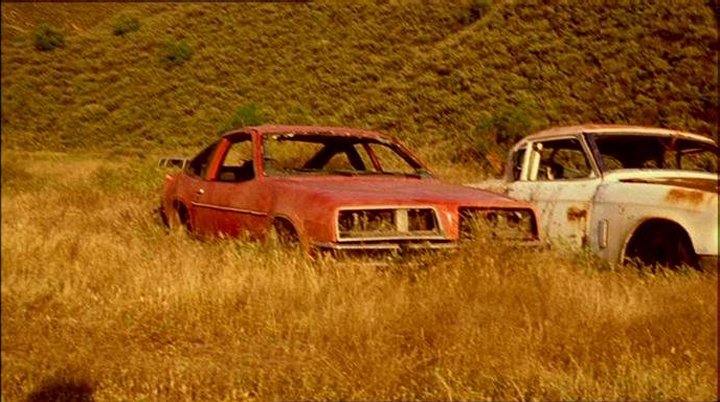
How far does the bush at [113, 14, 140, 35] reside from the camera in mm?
4645

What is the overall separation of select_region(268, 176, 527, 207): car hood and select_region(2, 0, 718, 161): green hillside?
23.6 inches

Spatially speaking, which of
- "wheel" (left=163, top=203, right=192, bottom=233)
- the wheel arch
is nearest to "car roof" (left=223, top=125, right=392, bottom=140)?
"wheel" (left=163, top=203, right=192, bottom=233)

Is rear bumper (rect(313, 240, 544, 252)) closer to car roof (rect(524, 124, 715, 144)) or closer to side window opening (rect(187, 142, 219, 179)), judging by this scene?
side window opening (rect(187, 142, 219, 179))

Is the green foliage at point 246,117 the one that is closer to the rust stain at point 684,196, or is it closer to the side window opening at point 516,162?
the side window opening at point 516,162

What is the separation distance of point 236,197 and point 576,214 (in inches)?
93.6

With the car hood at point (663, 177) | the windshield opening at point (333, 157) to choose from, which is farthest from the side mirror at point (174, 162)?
the car hood at point (663, 177)

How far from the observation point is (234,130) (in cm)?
592

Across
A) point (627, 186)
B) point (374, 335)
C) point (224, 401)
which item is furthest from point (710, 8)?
point (224, 401)

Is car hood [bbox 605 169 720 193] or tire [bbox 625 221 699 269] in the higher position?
car hood [bbox 605 169 720 193]

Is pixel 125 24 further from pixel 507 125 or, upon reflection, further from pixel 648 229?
pixel 507 125

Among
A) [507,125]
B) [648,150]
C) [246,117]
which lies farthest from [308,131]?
[507,125]

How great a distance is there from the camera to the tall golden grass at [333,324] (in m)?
3.11

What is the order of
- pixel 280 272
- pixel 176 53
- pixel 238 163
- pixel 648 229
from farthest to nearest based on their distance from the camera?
1. pixel 238 163
2. pixel 648 229
3. pixel 176 53
4. pixel 280 272

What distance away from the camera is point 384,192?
4984mm
